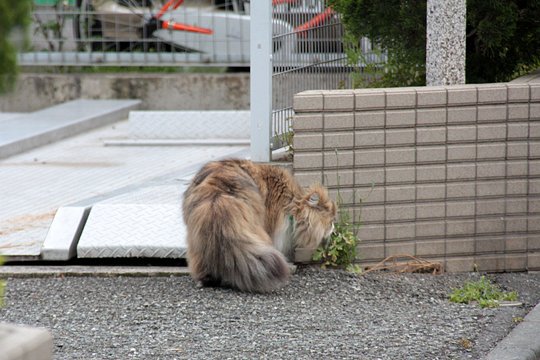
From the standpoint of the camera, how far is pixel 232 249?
215 inches

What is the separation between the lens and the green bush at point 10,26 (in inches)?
105

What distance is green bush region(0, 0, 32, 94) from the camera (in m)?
2.67

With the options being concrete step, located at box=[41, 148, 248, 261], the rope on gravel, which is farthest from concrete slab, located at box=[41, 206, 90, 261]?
the rope on gravel

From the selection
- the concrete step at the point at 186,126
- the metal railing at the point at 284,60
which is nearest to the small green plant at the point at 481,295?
the metal railing at the point at 284,60

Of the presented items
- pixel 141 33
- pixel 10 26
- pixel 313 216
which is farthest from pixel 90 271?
pixel 141 33

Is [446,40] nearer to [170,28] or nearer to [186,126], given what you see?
[186,126]

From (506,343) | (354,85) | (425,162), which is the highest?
(354,85)

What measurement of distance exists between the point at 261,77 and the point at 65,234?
67.8 inches

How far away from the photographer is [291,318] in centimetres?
524

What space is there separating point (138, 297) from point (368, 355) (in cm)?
160

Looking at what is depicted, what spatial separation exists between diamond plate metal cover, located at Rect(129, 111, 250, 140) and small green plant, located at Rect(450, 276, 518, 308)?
5.95 metres

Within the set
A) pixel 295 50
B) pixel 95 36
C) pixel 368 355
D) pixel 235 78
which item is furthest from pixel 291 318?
pixel 95 36

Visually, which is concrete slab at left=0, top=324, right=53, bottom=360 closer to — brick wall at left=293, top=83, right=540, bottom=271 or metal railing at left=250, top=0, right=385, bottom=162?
brick wall at left=293, top=83, right=540, bottom=271

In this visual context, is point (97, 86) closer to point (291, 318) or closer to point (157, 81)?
point (157, 81)
